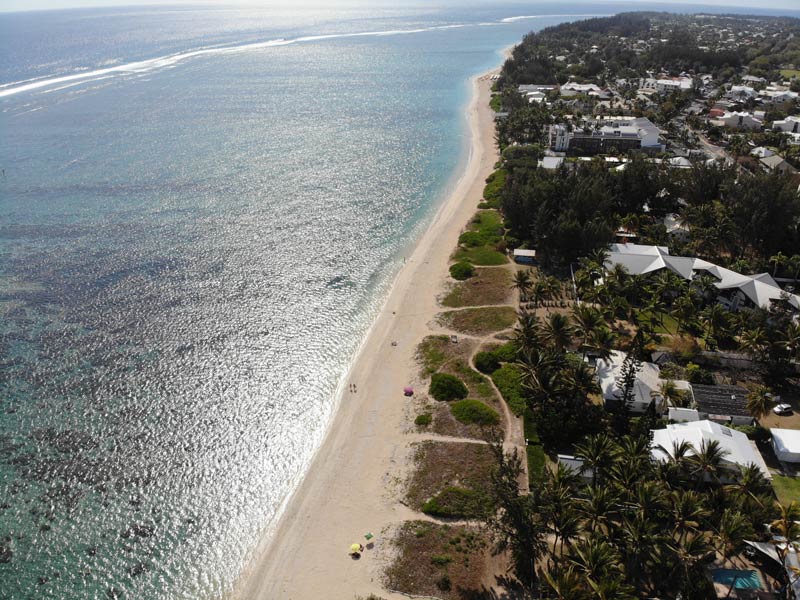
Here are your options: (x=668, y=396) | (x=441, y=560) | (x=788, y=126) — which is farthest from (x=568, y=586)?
(x=788, y=126)

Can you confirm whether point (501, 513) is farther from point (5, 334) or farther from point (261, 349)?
point (5, 334)

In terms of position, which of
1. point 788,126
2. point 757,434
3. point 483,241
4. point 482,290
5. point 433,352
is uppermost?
point 788,126

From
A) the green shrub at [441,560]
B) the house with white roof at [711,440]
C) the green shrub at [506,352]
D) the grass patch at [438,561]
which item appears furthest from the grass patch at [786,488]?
the green shrub at [441,560]

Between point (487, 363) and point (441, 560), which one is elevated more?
point (487, 363)

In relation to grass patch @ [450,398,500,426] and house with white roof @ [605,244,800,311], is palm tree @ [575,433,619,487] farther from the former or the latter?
house with white roof @ [605,244,800,311]

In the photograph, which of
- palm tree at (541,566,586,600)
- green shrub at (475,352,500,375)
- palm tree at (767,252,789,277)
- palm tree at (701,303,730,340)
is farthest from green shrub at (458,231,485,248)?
palm tree at (541,566,586,600)

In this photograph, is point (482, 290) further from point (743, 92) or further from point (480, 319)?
point (743, 92)

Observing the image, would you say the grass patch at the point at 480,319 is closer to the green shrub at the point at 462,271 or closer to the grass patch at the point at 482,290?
the grass patch at the point at 482,290
